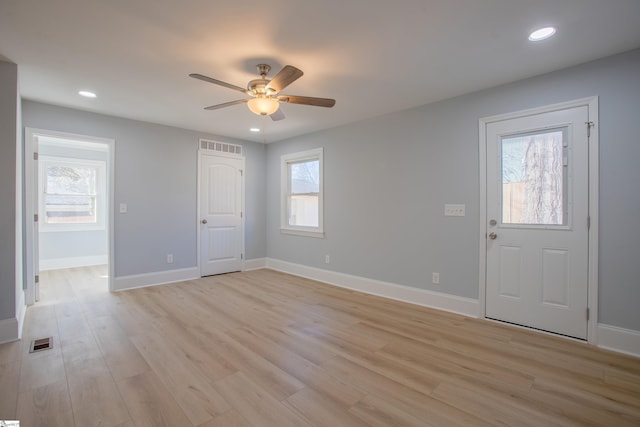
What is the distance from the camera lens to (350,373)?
217 cm

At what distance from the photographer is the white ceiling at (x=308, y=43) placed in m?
1.94

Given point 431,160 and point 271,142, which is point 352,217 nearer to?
point 431,160

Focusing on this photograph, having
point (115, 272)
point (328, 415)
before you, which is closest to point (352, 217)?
point (328, 415)

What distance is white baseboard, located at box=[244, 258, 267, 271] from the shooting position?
5.74 m

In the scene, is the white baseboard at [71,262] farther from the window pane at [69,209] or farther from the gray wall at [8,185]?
the gray wall at [8,185]

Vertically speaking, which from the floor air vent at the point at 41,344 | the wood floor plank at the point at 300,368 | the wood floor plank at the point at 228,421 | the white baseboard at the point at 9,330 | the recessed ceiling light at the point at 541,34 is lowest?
the wood floor plank at the point at 228,421

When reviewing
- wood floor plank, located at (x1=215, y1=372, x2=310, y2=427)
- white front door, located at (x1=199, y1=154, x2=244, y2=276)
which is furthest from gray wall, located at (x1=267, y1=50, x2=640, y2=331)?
wood floor plank, located at (x1=215, y1=372, x2=310, y2=427)

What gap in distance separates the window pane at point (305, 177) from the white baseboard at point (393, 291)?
4.58 feet

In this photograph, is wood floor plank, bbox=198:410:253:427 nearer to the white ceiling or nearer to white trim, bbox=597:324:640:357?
the white ceiling

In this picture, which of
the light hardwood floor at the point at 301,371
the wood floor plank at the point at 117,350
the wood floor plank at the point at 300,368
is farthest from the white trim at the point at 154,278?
the wood floor plank at the point at 300,368

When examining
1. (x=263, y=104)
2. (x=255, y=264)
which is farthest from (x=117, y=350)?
(x=255, y=264)

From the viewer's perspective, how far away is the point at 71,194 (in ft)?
20.2

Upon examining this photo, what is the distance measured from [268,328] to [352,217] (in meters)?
2.17

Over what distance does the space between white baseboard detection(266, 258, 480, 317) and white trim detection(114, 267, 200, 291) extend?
167 centimetres
